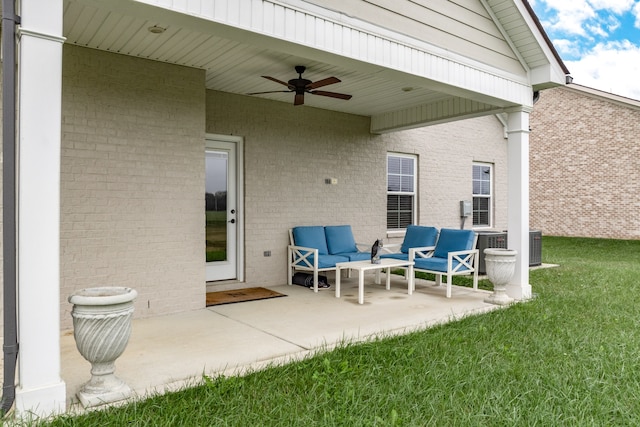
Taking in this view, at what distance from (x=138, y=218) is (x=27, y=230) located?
2536 millimetres

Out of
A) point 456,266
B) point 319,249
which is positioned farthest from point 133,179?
point 456,266

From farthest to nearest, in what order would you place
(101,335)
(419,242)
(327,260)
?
(419,242)
(327,260)
(101,335)

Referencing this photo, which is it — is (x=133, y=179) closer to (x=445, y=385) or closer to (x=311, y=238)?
(x=311, y=238)

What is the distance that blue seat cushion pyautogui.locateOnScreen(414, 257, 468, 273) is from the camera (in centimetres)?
651

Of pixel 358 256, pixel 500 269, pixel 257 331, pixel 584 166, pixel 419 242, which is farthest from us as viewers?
pixel 584 166

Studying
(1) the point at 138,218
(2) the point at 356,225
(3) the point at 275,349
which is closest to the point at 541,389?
(3) the point at 275,349

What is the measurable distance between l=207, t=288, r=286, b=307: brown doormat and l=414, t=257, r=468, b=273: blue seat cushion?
2006 mm

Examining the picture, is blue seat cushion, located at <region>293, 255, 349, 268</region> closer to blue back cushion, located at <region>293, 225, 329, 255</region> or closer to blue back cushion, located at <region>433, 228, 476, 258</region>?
blue back cushion, located at <region>293, 225, 329, 255</region>

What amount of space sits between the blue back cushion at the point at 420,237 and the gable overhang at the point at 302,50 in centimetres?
180

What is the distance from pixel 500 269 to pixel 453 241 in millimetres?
1221

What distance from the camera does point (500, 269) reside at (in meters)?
5.86

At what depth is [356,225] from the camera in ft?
27.5

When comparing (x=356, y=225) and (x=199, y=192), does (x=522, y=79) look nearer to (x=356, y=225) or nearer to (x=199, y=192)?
(x=356, y=225)

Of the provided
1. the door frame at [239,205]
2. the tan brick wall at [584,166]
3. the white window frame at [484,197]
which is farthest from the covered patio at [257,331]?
the tan brick wall at [584,166]
